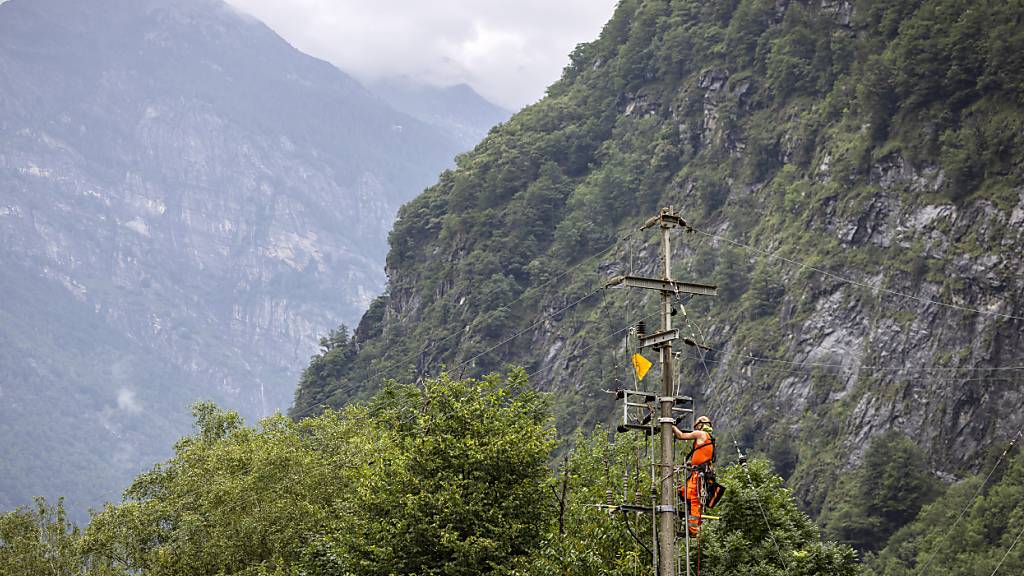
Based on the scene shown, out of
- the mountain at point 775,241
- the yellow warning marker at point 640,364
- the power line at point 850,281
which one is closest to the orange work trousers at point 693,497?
the yellow warning marker at point 640,364

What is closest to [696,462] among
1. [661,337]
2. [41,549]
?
[661,337]

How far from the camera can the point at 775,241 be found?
334 ft

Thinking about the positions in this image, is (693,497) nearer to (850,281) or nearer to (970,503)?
(970,503)

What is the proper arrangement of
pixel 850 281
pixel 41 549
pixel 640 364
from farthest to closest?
pixel 850 281 → pixel 41 549 → pixel 640 364

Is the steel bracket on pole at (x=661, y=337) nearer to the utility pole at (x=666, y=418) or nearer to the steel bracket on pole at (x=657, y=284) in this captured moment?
the utility pole at (x=666, y=418)

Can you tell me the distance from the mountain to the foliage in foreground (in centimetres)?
1455

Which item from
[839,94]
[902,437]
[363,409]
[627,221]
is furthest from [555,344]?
[363,409]

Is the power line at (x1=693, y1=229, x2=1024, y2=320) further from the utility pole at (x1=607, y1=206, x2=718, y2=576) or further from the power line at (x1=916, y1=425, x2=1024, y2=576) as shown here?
the utility pole at (x1=607, y1=206, x2=718, y2=576)

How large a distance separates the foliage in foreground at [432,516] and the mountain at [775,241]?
14551 millimetres

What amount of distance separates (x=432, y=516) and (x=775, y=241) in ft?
219

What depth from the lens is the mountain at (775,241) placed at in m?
79.9

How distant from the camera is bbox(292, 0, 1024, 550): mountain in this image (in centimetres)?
7994

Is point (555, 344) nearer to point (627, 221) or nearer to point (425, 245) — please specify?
point (627, 221)

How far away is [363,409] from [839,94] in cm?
5796
